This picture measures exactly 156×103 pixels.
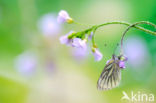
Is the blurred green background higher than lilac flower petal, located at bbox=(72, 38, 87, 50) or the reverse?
higher

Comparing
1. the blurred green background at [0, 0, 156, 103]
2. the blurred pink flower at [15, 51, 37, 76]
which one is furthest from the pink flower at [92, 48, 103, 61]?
the blurred pink flower at [15, 51, 37, 76]

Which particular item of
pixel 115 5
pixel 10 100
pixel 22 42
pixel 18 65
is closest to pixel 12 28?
pixel 22 42

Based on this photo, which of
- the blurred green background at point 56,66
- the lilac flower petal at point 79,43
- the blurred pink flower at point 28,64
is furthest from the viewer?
the blurred pink flower at point 28,64

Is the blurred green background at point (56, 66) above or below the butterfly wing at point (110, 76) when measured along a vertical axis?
above

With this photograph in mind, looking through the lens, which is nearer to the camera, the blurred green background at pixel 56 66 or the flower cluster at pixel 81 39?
the flower cluster at pixel 81 39

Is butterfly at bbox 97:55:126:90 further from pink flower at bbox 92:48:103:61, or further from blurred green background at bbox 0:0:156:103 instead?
blurred green background at bbox 0:0:156:103

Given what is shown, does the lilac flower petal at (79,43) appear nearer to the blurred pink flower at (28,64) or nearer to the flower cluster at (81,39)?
the flower cluster at (81,39)

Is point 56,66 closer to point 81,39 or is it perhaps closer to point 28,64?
point 28,64

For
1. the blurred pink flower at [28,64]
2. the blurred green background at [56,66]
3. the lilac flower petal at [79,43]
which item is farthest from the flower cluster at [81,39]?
the blurred pink flower at [28,64]
